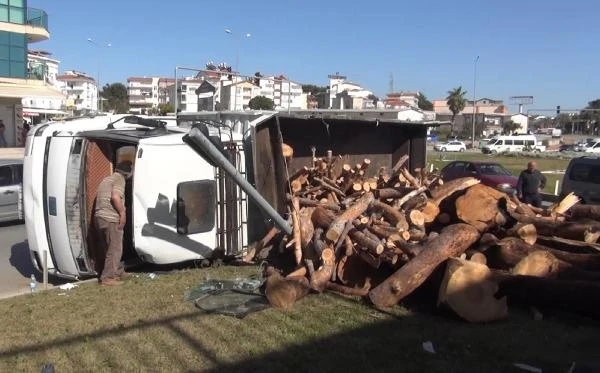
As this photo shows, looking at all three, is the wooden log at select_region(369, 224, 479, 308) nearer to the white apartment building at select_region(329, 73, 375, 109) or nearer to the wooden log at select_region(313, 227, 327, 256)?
the wooden log at select_region(313, 227, 327, 256)

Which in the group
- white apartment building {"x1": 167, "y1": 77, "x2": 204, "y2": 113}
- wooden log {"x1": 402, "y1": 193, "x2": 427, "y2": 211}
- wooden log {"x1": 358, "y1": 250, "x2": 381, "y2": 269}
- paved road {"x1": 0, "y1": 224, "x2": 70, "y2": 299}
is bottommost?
paved road {"x1": 0, "y1": 224, "x2": 70, "y2": 299}

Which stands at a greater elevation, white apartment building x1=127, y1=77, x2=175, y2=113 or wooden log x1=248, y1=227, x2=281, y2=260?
white apartment building x1=127, y1=77, x2=175, y2=113

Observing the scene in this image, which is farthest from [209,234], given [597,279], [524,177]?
[524,177]

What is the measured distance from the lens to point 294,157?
11.6 meters

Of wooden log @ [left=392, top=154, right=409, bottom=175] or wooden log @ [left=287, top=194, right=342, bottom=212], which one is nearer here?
wooden log @ [left=287, top=194, right=342, bottom=212]

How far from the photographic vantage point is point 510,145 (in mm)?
63812

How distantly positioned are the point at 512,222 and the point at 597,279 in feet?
5.34

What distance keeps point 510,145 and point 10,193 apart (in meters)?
56.8

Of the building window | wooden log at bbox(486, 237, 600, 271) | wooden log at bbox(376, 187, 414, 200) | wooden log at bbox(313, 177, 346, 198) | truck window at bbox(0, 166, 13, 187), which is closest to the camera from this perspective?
wooden log at bbox(486, 237, 600, 271)

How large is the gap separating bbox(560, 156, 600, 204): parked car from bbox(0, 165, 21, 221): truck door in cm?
1415

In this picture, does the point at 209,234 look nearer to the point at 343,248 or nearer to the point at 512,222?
the point at 343,248

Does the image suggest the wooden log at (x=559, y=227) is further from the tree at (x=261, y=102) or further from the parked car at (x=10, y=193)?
the tree at (x=261, y=102)

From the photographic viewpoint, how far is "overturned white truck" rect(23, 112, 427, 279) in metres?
8.27

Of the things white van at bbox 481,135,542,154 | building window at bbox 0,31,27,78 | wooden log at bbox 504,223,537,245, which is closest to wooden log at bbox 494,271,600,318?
wooden log at bbox 504,223,537,245
